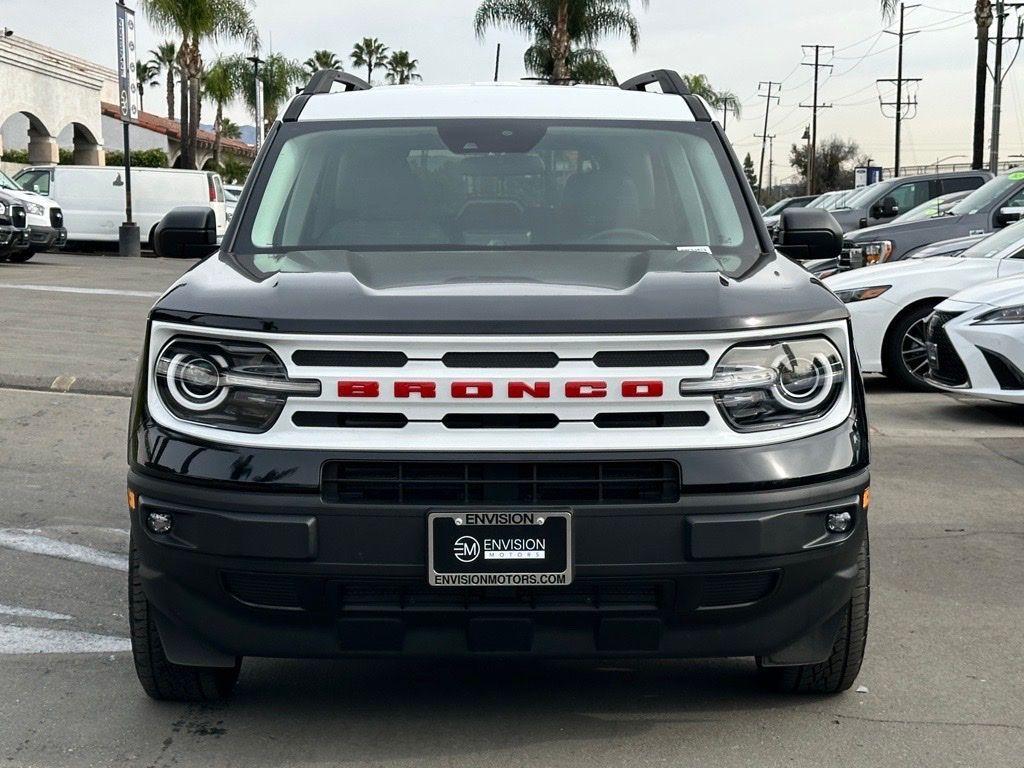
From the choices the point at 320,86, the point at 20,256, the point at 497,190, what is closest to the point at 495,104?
the point at 497,190

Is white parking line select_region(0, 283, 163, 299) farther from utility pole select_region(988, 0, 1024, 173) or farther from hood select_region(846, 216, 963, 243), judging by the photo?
utility pole select_region(988, 0, 1024, 173)

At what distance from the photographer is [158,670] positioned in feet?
13.4

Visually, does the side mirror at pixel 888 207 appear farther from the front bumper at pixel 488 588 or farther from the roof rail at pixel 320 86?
the front bumper at pixel 488 588

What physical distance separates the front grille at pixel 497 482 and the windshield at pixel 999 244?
29.1 feet

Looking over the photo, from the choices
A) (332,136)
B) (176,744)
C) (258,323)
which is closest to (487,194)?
(332,136)

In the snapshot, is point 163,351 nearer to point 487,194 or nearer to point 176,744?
point 176,744

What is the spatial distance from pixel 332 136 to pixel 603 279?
1.54 meters

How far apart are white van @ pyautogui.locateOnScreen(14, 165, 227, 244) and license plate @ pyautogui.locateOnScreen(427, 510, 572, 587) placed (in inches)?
1109

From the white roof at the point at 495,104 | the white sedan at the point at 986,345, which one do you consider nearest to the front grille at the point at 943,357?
the white sedan at the point at 986,345

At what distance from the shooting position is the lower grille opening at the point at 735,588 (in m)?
3.60

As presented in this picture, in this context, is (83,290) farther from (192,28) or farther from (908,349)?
(192,28)

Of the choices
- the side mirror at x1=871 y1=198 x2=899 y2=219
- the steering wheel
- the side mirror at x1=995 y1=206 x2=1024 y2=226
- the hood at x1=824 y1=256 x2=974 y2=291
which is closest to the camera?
the steering wheel

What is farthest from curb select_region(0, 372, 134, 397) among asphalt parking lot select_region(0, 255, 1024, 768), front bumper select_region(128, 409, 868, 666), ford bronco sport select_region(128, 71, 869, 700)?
front bumper select_region(128, 409, 868, 666)

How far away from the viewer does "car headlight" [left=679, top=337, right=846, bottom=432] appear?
360 cm
